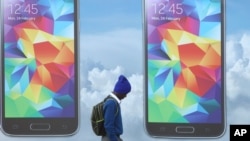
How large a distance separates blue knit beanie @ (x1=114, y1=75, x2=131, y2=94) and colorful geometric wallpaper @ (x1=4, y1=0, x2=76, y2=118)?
0.63 metres

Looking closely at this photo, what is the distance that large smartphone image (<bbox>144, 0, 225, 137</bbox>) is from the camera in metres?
5.70

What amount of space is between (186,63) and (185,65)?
17mm

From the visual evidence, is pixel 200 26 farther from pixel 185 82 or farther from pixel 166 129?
pixel 166 129

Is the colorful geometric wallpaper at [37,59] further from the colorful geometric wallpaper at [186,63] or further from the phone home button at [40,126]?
the colorful geometric wallpaper at [186,63]

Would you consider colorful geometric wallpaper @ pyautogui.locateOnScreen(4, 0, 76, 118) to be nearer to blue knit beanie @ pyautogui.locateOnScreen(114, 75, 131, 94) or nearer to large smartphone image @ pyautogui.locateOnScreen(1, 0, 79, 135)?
large smartphone image @ pyautogui.locateOnScreen(1, 0, 79, 135)

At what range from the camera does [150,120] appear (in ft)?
18.8

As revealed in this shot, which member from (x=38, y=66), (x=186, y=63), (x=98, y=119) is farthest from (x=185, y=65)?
(x=38, y=66)

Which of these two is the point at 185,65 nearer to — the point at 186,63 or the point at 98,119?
the point at 186,63

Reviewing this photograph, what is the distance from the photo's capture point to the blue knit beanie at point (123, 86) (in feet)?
16.9

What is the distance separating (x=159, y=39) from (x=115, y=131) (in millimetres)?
948

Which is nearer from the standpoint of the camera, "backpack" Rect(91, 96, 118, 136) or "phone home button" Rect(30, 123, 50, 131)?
"backpack" Rect(91, 96, 118, 136)

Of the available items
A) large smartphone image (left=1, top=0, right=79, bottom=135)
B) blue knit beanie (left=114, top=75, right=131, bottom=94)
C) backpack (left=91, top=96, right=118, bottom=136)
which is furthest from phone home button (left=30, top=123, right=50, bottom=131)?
blue knit beanie (left=114, top=75, right=131, bottom=94)

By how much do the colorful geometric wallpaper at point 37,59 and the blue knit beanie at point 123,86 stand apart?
2.07 ft

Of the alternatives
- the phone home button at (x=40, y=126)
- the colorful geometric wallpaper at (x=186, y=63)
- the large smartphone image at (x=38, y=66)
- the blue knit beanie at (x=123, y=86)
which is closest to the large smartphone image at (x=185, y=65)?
the colorful geometric wallpaper at (x=186, y=63)
